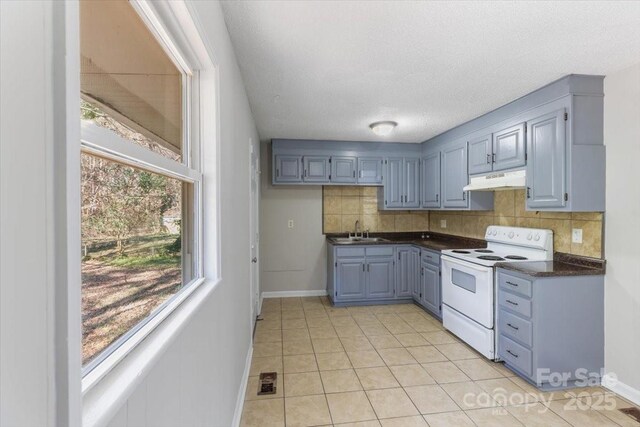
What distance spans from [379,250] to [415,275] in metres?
0.61

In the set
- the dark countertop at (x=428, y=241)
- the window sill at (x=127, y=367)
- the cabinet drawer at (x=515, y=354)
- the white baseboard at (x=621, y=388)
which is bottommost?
the white baseboard at (x=621, y=388)

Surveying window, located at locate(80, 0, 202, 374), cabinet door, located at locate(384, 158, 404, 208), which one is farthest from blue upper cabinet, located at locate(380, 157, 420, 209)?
window, located at locate(80, 0, 202, 374)

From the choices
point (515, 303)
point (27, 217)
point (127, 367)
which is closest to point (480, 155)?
point (515, 303)

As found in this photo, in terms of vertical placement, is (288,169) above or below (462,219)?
above

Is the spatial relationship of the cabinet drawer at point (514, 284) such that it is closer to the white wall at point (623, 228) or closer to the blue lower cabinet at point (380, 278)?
the white wall at point (623, 228)

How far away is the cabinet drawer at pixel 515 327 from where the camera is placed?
2.38 metres

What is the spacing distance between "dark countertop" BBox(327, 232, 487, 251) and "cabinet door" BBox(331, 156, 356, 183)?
0.89 meters

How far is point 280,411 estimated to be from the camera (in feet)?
6.77

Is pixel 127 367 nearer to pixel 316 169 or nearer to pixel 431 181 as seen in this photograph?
pixel 316 169

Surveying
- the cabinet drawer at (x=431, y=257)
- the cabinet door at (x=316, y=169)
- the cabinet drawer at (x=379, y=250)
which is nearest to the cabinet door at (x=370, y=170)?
the cabinet door at (x=316, y=169)

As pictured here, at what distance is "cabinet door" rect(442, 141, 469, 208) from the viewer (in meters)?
3.59

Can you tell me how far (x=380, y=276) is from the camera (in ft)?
14.0

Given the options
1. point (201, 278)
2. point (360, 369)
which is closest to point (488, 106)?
point (360, 369)

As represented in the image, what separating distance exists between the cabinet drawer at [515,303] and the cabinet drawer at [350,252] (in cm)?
185
